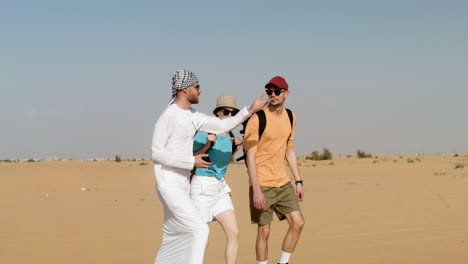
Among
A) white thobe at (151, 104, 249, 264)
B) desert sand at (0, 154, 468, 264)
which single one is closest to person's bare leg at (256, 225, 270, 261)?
white thobe at (151, 104, 249, 264)

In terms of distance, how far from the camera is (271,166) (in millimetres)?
7668

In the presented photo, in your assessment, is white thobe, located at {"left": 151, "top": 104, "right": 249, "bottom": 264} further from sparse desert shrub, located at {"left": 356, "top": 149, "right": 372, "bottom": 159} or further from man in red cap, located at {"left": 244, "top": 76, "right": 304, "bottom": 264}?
sparse desert shrub, located at {"left": 356, "top": 149, "right": 372, "bottom": 159}

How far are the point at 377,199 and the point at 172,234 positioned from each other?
14844 millimetres

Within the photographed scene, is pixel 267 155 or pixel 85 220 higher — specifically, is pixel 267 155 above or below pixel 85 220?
above

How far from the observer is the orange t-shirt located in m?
7.49

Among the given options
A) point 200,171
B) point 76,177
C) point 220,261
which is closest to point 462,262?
point 220,261

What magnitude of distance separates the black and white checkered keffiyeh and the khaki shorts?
5.41ft

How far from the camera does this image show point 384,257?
1037 centimetres

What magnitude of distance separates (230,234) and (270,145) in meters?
1.07

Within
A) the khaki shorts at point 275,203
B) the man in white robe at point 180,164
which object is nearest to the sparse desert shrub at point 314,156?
the khaki shorts at point 275,203

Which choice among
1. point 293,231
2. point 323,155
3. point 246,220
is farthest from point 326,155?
point 293,231

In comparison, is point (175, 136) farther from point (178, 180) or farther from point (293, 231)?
point (293, 231)

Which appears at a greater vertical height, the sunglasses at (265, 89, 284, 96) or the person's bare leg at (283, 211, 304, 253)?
the sunglasses at (265, 89, 284, 96)

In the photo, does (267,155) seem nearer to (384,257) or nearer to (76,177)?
(384,257)
